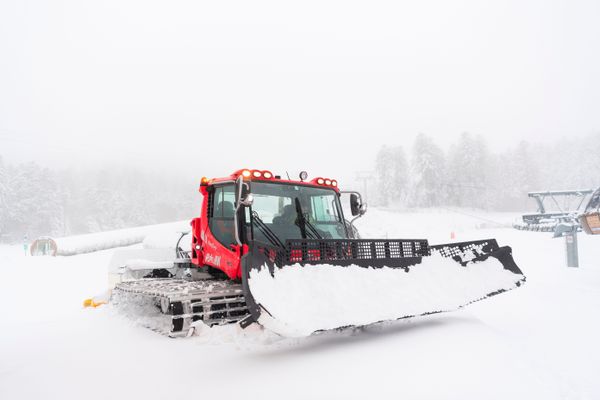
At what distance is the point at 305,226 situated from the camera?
Result: 227 inches

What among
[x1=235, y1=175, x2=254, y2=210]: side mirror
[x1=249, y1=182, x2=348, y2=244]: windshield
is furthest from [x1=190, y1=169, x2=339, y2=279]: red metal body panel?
[x1=235, y1=175, x2=254, y2=210]: side mirror

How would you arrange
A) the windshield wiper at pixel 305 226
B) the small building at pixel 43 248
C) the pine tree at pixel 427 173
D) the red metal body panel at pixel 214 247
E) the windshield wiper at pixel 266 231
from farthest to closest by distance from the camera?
the pine tree at pixel 427 173 < the small building at pixel 43 248 < the windshield wiper at pixel 305 226 < the red metal body panel at pixel 214 247 < the windshield wiper at pixel 266 231

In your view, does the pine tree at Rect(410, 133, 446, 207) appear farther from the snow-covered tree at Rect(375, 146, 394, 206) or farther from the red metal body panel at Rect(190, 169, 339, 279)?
the red metal body panel at Rect(190, 169, 339, 279)

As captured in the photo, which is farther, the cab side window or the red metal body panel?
the cab side window

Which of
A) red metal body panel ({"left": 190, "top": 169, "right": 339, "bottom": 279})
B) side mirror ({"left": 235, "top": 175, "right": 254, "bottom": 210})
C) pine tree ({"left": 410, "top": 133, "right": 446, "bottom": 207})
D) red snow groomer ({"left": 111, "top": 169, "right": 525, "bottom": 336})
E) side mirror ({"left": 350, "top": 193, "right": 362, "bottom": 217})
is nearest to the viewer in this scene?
red snow groomer ({"left": 111, "top": 169, "right": 525, "bottom": 336})

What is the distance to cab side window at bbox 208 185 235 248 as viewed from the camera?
576 centimetres

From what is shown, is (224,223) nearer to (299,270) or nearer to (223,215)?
(223,215)

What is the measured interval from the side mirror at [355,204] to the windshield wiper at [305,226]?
1057 mm

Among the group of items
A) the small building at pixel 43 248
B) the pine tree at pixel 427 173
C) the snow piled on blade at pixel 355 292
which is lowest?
the small building at pixel 43 248

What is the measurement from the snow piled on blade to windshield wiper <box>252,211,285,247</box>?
35.7 inches

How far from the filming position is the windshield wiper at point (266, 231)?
5336 millimetres

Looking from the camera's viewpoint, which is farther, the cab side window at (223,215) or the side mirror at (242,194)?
the cab side window at (223,215)

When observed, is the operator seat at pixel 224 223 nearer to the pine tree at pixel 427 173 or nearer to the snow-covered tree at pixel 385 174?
the pine tree at pixel 427 173

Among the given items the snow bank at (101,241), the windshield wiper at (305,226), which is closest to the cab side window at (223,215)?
the windshield wiper at (305,226)
